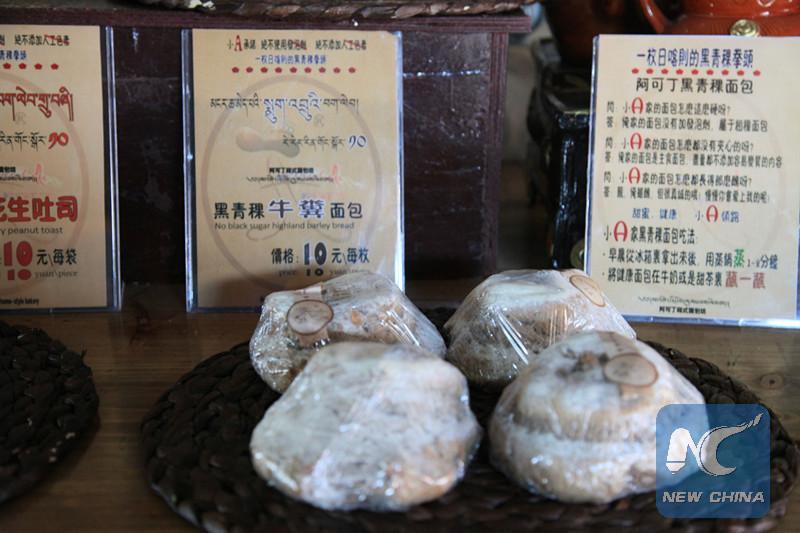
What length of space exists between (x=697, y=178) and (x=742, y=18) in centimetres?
20

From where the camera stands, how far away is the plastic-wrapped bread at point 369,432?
73 centimetres

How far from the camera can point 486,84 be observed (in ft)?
3.92

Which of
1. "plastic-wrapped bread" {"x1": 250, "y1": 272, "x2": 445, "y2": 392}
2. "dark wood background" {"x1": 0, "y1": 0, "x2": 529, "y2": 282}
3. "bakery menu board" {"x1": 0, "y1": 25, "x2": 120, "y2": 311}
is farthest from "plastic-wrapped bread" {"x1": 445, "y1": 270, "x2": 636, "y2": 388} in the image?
"bakery menu board" {"x1": 0, "y1": 25, "x2": 120, "y2": 311}

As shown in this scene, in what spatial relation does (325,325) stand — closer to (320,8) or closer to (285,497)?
(285,497)

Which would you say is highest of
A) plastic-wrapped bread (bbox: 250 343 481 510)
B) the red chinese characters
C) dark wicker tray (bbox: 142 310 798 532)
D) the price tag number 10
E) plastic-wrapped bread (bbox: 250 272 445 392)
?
the red chinese characters

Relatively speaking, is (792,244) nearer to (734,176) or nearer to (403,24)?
(734,176)

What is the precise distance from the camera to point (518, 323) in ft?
3.01

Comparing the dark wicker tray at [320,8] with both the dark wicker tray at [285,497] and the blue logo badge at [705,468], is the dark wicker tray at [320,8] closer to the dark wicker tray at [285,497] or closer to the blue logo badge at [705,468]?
the dark wicker tray at [285,497]

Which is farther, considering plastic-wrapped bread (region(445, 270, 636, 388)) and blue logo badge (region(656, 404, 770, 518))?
plastic-wrapped bread (region(445, 270, 636, 388))

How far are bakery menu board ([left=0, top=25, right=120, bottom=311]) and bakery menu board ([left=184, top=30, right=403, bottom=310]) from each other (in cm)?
10

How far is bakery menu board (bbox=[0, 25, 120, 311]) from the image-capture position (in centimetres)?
112

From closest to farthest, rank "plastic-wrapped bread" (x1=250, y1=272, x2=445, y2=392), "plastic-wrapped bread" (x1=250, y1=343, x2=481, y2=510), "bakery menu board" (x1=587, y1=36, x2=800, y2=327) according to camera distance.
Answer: "plastic-wrapped bread" (x1=250, y1=343, x2=481, y2=510) < "plastic-wrapped bread" (x1=250, y1=272, x2=445, y2=392) < "bakery menu board" (x1=587, y1=36, x2=800, y2=327)

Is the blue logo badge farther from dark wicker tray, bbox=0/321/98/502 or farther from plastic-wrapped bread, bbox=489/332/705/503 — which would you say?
dark wicker tray, bbox=0/321/98/502

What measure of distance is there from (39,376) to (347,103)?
46cm
